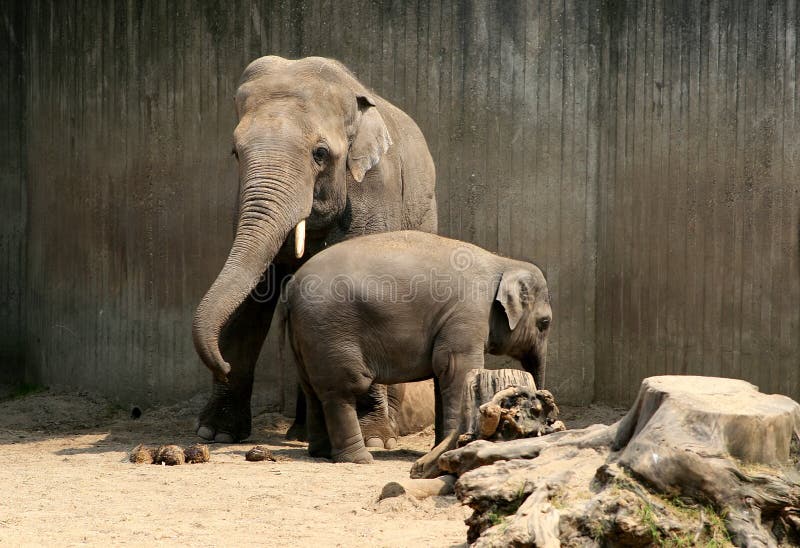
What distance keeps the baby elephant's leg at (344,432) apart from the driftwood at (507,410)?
125 cm

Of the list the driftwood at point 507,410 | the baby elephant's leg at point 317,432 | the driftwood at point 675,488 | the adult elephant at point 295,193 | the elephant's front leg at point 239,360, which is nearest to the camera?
the driftwood at point 675,488

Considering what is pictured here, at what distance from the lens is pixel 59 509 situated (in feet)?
17.2

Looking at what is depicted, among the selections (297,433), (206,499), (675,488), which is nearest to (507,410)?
(675,488)

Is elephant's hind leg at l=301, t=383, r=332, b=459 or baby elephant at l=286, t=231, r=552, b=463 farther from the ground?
baby elephant at l=286, t=231, r=552, b=463

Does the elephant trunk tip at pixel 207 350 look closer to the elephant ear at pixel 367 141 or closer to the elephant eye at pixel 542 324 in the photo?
the elephant ear at pixel 367 141

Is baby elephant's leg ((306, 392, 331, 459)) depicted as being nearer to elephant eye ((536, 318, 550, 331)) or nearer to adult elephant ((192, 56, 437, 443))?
adult elephant ((192, 56, 437, 443))

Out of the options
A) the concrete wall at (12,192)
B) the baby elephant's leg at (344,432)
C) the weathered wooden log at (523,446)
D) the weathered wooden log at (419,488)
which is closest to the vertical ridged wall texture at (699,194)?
the baby elephant's leg at (344,432)

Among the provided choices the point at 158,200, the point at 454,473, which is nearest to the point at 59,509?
the point at 454,473

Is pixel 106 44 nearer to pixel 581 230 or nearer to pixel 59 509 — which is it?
pixel 581 230

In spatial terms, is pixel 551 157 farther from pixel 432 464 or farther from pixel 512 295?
pixel 432 464

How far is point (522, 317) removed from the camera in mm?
7113

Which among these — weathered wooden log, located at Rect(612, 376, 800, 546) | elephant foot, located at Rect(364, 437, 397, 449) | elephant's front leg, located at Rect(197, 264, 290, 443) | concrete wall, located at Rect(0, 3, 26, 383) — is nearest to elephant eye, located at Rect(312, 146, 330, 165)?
elephant's front leg, located at Rect(197, 264, 290, 443)

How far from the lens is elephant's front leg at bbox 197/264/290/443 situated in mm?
7777

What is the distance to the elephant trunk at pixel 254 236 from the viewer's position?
263 inches
